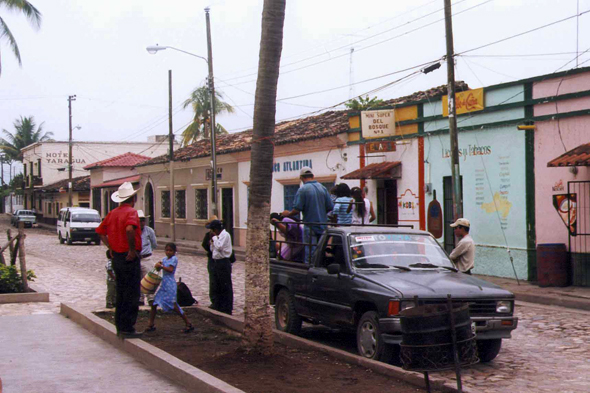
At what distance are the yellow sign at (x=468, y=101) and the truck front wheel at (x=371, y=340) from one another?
11.4 meters

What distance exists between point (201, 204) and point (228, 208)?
3168 millimetres

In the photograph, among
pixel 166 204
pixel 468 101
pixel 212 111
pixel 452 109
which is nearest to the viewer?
pixel 452 109

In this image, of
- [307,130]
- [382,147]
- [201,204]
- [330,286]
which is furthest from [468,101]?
[201,204]

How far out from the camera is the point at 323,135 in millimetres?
24766

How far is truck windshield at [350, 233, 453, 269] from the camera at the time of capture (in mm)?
8844

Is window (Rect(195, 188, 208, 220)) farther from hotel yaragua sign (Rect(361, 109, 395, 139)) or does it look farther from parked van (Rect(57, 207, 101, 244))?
hotel yaragua sign (Rect(361, 109, 395, 139))

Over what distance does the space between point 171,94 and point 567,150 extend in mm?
23748

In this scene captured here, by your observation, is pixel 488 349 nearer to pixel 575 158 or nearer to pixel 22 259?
pixel 575 158

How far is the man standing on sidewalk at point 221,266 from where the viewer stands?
36.9 ft

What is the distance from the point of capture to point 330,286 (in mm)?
8961

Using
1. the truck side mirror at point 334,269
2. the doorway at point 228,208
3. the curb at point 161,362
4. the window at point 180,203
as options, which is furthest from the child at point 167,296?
the window at point 180,203

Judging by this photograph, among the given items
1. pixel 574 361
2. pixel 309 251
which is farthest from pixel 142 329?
pixel 574 361

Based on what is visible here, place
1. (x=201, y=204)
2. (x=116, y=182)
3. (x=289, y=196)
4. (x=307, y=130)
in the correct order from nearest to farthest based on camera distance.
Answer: (x=307, y=130)
(x=289, y=196)
(x=201, y=204)
(x=116, y=182)

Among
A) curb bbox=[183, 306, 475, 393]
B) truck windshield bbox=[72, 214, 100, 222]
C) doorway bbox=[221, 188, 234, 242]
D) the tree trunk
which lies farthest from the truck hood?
truck windshield bbox=[72, 214, 100, 222]
